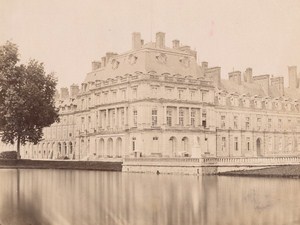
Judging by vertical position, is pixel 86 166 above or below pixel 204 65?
below

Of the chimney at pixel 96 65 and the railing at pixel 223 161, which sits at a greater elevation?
the chimney at pixel 96 65

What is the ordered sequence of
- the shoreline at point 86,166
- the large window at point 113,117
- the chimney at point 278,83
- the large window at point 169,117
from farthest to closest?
the chimney at point 278,83 < the large window at point 113,117 < the large window at point 169,117 < the shoreline at point 86,166

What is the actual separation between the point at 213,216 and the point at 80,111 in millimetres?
36746

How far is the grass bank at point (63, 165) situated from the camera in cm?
2640

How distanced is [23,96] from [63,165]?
15.9 ft

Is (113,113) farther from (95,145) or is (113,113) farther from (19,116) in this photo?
(19,116)

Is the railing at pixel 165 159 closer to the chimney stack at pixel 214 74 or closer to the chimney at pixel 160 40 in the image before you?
the chimney at pixel 160 40

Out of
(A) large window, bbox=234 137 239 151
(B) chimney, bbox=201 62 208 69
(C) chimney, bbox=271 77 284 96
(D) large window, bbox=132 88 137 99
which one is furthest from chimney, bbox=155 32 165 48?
(C) chimney, bbox=271 77 284 96

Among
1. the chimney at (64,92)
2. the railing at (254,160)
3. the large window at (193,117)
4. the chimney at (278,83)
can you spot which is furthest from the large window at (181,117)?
the chimney at (64,92)

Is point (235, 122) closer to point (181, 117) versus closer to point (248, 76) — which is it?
point (248, 76)

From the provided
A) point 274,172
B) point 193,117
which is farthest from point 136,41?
point 274,172

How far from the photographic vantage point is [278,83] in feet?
156

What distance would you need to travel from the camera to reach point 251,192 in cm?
1259

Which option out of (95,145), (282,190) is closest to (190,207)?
(282,190)
